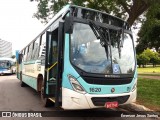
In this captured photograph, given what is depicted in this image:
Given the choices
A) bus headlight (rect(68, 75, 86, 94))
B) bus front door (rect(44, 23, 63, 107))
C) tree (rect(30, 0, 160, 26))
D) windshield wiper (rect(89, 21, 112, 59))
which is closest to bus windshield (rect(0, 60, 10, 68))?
tree (rect(30, 0, 160, 26))

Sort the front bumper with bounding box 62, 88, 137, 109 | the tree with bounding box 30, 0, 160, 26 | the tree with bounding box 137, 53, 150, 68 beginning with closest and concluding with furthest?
1. the front bumper with bounding box 62, 88, 137, 109
2. the tree with bounding box 30, 0, 160, 26
3. the tree with bounding box 137, 53, 150, 68

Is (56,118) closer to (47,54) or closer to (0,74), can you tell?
(47,54)

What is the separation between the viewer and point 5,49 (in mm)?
124812

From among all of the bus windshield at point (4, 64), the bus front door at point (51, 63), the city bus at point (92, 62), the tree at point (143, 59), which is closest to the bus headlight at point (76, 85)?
the city bus at point (92, 62)

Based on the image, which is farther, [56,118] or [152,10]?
[152,10]

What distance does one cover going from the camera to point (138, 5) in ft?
53.0

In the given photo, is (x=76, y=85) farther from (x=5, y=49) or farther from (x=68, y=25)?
(x=5, y=49)

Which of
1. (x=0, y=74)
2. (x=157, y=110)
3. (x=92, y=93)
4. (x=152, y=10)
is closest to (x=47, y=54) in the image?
(x=92, y=93)

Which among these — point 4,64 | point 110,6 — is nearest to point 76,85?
point 110,6

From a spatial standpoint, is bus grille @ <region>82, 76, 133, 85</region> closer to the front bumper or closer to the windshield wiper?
the front bumper

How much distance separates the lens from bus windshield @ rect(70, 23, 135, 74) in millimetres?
7758

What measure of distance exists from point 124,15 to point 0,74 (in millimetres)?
28468

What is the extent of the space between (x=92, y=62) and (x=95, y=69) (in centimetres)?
21

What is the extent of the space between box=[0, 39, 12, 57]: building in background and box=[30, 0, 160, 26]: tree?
97.9 metres
